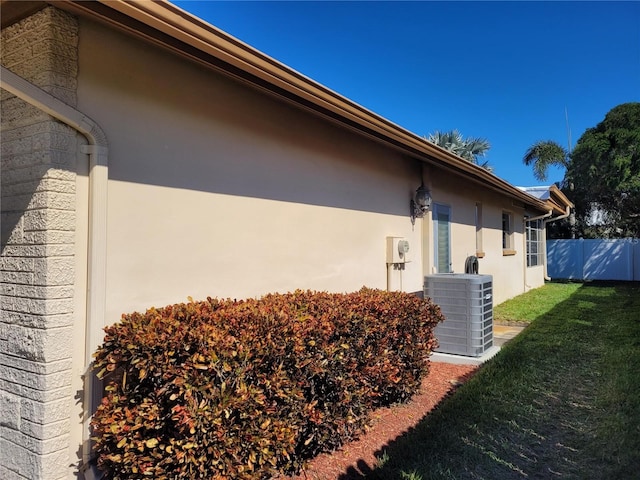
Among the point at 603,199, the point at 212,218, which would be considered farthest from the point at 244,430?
the point at 603,199

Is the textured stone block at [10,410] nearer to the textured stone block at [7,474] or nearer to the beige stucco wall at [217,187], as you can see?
the textured stone block at [7,474]

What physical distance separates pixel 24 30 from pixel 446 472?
4.26m

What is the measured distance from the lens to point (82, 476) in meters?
2.82

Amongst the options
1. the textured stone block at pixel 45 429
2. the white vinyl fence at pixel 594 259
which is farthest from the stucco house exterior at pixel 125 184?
the white vinyl fence at pixel 594 259

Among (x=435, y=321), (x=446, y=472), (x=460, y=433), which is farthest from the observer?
(x=435, y=321)

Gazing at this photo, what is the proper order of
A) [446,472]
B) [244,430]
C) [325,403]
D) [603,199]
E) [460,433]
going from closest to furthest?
[244,430], [446,472], [325,403], [460,433], [603,199]

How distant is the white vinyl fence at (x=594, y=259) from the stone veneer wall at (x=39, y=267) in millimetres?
23524

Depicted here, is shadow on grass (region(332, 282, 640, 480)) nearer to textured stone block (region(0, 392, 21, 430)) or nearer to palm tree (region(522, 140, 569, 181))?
textured stone block (region(0, 392, 21, 430))

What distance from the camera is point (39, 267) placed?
8.82 ft

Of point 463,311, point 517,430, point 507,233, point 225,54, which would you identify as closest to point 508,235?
point 507,233

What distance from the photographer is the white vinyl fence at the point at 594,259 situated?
67.0ft

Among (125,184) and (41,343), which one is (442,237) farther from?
(41,343)

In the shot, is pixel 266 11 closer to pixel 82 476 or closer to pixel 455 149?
pixel 82 476

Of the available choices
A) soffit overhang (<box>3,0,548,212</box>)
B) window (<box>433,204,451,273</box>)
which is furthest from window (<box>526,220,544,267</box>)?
soffit overhang (<box>3,0,548,212</box>)
